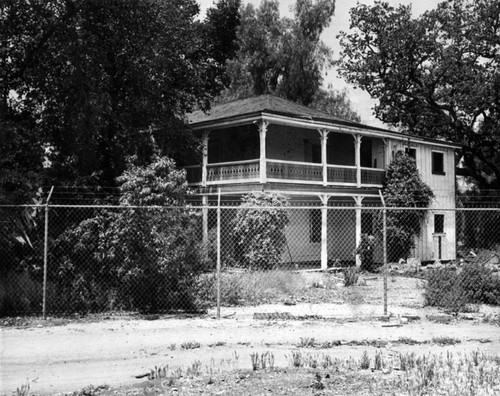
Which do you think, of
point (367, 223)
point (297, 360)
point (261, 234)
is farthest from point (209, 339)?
point (367, 223)

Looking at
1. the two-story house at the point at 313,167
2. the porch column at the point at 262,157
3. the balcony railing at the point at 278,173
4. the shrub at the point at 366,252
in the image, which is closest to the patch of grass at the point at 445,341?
the two-story house at the point at 313,167

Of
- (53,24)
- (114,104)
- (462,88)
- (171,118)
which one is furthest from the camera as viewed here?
(462,88)

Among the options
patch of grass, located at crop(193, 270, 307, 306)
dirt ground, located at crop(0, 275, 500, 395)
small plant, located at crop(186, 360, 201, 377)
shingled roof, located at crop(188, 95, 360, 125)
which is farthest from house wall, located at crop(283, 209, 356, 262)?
small plant, located at crop(186, 360, 201, 377)

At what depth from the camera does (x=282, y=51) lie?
39.8 m

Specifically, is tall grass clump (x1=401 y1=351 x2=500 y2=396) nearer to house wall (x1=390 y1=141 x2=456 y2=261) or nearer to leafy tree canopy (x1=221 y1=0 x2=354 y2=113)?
house wall (x1=390 y1=141 x2=456 y2=261)

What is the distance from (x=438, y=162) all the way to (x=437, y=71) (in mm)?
9085

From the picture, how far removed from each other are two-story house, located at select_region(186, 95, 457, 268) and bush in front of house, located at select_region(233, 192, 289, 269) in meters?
1.23

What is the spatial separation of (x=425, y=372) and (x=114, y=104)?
436 inches

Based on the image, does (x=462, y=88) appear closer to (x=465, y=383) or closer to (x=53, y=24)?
(x=53, y=24)

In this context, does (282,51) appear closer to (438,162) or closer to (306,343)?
(438,162)

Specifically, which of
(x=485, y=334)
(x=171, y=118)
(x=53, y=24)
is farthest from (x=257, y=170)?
(x=485, y=334)

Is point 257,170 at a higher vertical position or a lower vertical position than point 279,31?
lower

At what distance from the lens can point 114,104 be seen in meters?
15.2

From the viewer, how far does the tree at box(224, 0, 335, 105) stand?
40.0 m
